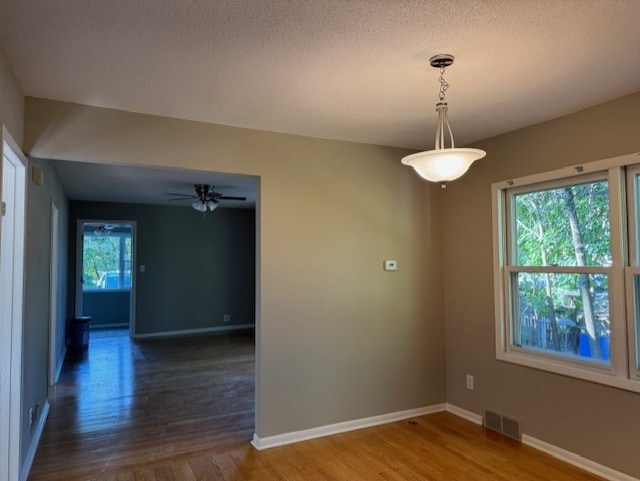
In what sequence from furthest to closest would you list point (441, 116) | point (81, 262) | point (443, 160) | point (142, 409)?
point (81, 262), point (142, 409), point (441, 116), point (443, 160)

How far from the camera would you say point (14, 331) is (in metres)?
2.58

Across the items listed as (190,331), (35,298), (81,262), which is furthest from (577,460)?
(81,262)

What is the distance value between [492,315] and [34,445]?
3699 mm

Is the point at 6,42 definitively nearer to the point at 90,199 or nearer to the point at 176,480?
the point at 176,480

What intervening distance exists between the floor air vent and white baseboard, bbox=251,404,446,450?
1.74 ft

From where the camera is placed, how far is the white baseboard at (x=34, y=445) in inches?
111

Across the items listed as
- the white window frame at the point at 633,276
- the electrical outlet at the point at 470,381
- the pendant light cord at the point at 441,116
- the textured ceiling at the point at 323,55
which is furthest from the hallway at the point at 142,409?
the white window frame at the point at 633,276

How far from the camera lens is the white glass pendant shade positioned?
2.07 m

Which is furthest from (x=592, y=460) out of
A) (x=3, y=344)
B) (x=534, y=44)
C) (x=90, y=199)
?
(x=90, y=199)

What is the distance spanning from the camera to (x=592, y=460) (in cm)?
292

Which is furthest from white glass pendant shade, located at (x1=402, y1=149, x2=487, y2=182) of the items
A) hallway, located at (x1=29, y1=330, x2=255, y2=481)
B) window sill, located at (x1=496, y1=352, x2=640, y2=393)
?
hallway, located at (x1=29, y1=330, x2=255, y2=481)

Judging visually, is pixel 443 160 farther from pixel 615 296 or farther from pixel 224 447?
pixel 224 447

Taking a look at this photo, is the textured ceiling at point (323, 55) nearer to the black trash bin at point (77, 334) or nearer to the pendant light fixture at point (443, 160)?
the pendant light fixture at point (443, 160)

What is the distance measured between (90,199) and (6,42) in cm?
624
